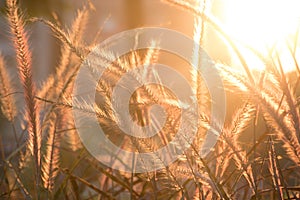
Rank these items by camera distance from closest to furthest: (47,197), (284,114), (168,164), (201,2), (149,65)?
(284,114) < (201,2) < (168,164) < (47,197) < (149,65)

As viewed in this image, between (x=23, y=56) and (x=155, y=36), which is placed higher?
(x=155, y=36)

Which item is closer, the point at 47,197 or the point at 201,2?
the point at 201,2

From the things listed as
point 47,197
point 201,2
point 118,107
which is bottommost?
point 47,197

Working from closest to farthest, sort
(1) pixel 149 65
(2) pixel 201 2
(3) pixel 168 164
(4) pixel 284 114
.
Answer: (4) pixel 284 114
(2) pixel 201 2
(3) pixel 168 164
(1) pixel 149 65

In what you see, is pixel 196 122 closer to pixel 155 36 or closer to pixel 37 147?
pixel 37 147

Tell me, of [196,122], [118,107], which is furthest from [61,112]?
[196,122]

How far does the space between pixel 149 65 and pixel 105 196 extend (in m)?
0.36

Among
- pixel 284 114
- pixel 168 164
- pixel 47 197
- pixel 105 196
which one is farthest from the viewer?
pixel 105 196

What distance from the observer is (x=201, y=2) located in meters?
0.97

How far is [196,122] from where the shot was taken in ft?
3.22

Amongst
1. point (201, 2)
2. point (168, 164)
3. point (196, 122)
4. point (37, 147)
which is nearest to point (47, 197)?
point (37, 147)

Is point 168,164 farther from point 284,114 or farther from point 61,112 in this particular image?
point 61,112

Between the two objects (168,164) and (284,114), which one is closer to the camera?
(284,114)

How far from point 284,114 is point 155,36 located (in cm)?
73
